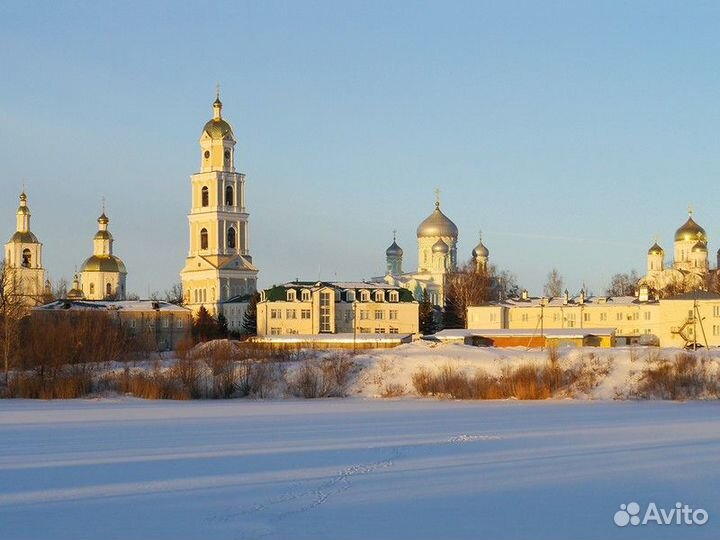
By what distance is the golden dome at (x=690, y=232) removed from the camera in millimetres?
122519

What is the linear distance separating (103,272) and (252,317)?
28.0m

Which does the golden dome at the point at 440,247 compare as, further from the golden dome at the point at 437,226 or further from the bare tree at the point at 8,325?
the bare tree at the point at 8,325

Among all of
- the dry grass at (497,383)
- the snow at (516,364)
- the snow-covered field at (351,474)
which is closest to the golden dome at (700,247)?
the snow at (516,364)

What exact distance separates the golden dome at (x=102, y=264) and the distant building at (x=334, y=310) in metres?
32.8

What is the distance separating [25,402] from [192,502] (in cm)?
2565

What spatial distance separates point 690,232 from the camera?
122875mm

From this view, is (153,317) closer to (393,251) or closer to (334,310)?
(334,310)

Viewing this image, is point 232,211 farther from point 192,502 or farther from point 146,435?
point 192,502

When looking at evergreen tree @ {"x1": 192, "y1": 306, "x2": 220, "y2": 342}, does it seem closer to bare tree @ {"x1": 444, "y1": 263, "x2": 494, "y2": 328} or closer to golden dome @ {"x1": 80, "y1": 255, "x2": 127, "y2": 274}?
bare tree @ {"x1": 444, "y1": 263, "x2": 494, "y2": 328}

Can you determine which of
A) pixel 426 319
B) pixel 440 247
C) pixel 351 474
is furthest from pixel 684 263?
pixel 351 474

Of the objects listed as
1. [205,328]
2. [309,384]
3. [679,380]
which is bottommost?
[679,380]

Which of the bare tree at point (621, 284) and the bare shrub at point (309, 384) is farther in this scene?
the bare tree at point (621, 284)

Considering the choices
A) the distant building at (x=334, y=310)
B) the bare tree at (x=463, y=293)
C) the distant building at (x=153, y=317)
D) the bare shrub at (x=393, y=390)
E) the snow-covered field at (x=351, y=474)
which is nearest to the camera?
the snow-covered field at (x=351, y=474)

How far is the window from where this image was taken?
90562 millimetres
